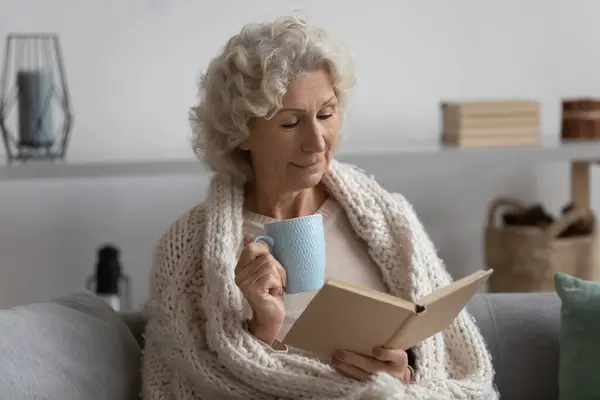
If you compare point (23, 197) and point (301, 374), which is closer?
point (301, 374)

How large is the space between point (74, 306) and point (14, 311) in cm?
14

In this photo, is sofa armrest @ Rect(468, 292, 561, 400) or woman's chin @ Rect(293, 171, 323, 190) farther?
sofa armrest @ Rect(468, 292, 561, 400)

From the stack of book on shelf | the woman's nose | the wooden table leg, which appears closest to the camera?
the woman's nose

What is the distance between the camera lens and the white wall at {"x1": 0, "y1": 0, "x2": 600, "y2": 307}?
230 cm

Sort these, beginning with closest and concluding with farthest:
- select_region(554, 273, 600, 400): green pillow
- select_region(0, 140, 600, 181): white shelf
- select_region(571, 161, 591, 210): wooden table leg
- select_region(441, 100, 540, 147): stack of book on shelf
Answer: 1. select_region(554, 273, 600, 400): green pillow
2. select_region(0, 140, 600, 181): white shelf
3. select_region(441, 100, 540, 147): stack of book on shelf
4. select_region(571, 161, 591, 210): wooden table leg

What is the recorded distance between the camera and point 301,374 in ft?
4.50

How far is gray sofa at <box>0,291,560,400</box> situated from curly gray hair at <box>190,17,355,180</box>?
353 mm

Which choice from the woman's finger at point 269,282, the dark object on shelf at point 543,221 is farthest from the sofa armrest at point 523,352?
the dark object on shelf at point 543,221

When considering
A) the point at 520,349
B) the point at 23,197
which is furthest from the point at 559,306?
the point at 23,197

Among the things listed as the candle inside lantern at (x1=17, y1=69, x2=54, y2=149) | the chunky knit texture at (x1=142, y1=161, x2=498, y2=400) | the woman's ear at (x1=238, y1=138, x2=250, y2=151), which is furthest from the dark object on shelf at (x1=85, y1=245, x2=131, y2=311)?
the woman's ear at (x1=238, y1=138, x2=250, y2=151)

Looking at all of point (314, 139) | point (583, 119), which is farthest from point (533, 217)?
point (314, 139)

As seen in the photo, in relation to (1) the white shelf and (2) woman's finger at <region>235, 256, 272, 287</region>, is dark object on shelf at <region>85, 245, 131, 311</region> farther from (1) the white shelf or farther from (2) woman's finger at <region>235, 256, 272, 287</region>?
(2) woman's finger at <region>235, 256, 272, 287</region>

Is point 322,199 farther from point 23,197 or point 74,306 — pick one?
point 23,197

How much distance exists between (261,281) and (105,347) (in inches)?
13.7
